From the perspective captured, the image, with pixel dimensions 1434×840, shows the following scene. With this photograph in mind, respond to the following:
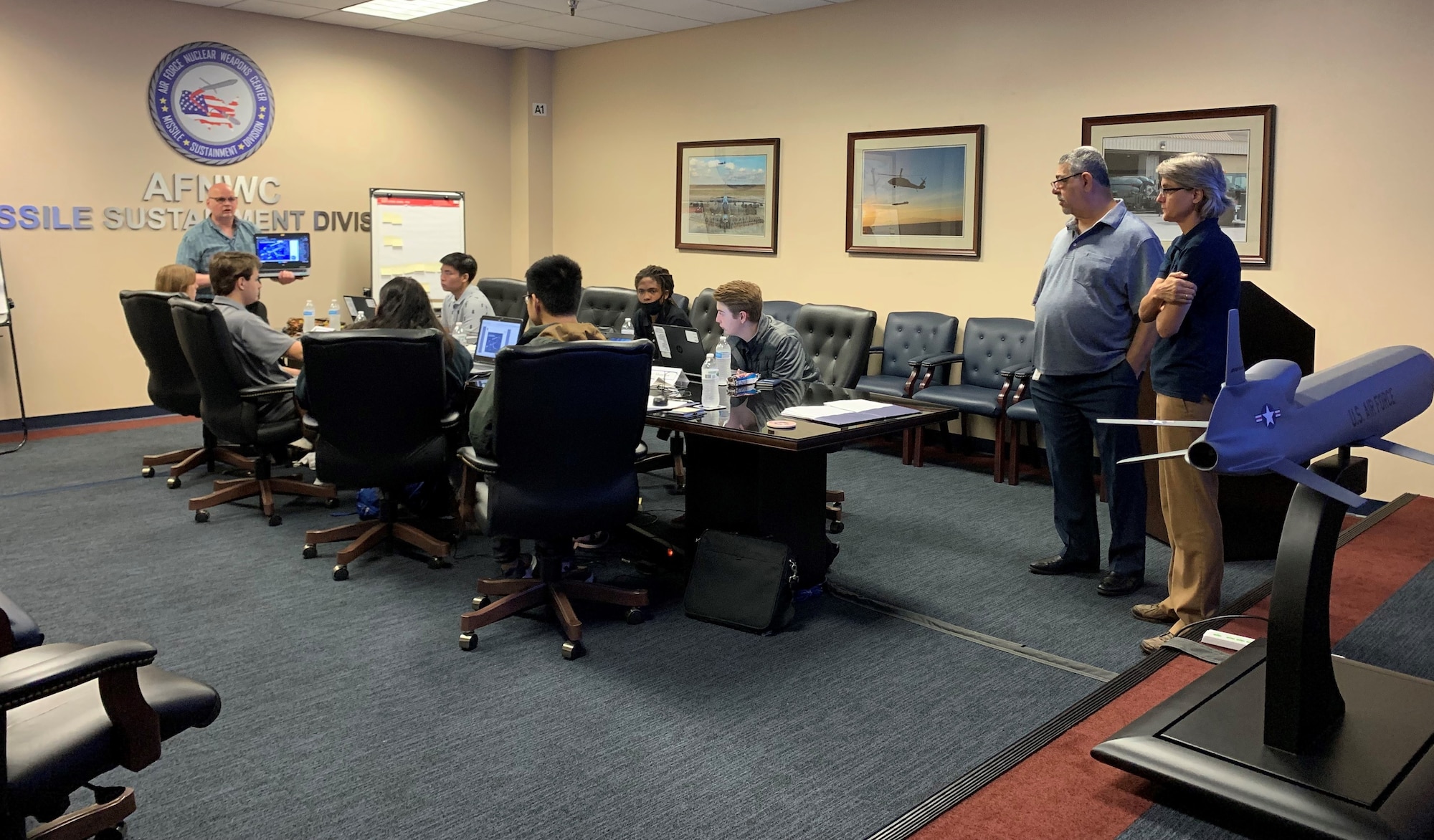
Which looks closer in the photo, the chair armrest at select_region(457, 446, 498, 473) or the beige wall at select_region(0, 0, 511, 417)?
the chair armrest at select_region(457, 446, 498, 473)

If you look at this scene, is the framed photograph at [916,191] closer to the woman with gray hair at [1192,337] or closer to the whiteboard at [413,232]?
the woman with gray hair at [1192,337]

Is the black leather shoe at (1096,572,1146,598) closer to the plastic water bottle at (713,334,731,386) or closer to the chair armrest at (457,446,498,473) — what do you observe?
the plastic water bottle at (713,334,731,386)

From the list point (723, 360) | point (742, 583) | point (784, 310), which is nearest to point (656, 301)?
point (784, 310)

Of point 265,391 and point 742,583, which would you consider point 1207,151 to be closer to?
point 742,583

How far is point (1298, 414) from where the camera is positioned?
1.14 m

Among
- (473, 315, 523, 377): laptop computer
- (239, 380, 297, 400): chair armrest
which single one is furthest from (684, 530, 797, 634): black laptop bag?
(239, 380, 297, 400): chair armrest

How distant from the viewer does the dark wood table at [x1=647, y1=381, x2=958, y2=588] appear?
11.9 ft

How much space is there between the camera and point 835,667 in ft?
10.9

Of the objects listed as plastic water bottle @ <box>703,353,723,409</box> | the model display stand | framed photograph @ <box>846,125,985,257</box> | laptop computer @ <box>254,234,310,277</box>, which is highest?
framed photograph @ <box>846,125,985,257</box>

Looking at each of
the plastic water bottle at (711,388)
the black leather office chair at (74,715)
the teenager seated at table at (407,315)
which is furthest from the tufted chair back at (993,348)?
the black leather office chair at (74,715)

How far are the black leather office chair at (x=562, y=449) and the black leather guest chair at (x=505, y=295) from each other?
390cm

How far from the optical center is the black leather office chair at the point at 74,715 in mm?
1647

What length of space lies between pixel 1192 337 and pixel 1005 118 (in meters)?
3.43

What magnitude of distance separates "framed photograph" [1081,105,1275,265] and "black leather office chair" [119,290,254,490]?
16.0ft
